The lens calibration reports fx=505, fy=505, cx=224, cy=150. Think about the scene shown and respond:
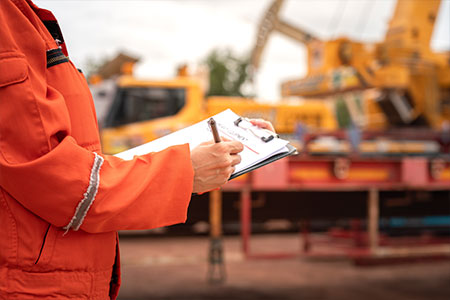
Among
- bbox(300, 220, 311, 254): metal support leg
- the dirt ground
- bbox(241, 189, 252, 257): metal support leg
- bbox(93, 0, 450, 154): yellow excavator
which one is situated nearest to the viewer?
bbox(241, 189, 252, 257): metal support leg

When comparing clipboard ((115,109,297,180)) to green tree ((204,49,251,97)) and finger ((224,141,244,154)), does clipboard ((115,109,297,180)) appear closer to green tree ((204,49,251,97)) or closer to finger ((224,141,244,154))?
finger ((224,141,244,154))

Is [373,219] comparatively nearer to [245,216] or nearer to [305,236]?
[245,216]

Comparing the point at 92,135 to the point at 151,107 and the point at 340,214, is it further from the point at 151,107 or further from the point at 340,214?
the point at 151,107

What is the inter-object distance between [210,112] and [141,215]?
527cm

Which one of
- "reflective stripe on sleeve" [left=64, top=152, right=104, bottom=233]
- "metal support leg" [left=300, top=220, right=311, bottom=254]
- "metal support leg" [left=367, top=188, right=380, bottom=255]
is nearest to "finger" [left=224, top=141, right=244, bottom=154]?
"reflective stripe on sleeve" [left=64, top=152, right=104, bottom=233]

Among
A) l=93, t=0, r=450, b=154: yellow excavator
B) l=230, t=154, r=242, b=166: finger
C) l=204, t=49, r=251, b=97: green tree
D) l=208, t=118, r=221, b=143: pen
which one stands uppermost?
l=204, t=49, r=251, b=97: green tree

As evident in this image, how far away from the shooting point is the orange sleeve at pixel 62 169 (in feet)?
3.62

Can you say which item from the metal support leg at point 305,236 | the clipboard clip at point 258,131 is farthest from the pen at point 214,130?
the metal support leg at point 305,236

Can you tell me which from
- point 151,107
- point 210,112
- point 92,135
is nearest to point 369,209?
point 210,112

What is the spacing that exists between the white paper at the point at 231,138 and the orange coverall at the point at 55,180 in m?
0.20

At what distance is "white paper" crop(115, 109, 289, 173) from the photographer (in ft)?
4.52

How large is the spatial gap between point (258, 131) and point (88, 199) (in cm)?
55

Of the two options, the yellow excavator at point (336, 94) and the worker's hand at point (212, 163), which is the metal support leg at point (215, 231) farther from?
the worker's hand at point (212, 163)

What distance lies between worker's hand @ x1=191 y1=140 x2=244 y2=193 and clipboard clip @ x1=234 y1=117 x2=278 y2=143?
14 cm
